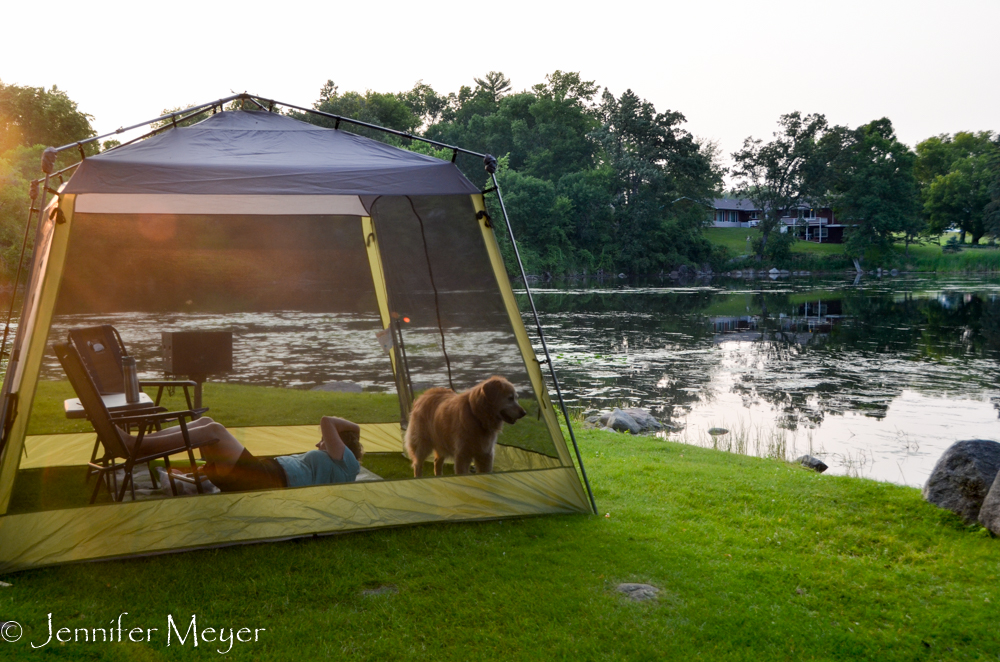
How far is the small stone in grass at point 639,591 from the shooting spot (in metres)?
2.94

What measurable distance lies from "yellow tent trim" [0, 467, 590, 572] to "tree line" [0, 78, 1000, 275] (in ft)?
104

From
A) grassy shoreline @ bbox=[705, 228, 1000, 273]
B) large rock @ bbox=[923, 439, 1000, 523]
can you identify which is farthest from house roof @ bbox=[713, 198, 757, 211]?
large rock @ bbox=[923, 439, 1000, 523]

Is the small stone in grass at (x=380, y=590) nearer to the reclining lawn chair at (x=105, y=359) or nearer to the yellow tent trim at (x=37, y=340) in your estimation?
the yellow tent trim at (x=37, y=340)

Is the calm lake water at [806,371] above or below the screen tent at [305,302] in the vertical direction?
below

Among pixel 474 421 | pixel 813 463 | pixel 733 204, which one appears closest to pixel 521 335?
pixel 474 421

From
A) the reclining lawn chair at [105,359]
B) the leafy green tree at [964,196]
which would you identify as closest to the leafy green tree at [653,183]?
the leafy green tree at [964,196]

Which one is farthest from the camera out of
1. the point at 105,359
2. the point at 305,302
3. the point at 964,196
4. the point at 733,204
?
the point at 733,204

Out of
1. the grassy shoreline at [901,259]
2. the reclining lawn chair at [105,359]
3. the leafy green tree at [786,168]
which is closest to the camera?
the reclining lawn chair at [105,359]

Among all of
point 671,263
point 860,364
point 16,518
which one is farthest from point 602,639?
point 671,263

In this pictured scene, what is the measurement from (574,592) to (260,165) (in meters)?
2.44

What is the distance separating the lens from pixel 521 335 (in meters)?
3.98

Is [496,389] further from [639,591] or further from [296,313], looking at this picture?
[296,313]

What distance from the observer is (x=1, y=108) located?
87.2ft

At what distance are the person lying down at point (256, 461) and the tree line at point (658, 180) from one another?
31728mm
